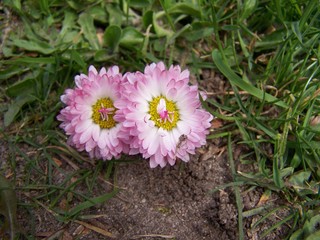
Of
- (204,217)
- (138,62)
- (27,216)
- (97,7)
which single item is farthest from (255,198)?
(97,7)

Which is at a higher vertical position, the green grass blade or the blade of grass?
the green grass blade

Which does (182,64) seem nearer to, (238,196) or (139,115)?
(139,115)

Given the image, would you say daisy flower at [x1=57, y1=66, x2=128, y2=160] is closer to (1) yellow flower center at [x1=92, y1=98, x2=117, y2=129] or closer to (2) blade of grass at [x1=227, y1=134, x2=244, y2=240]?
(1) yellow flower center at [x1=92, y1=98, x2=117, y2=129]

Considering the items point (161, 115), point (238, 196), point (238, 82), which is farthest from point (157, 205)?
point (238, 82)

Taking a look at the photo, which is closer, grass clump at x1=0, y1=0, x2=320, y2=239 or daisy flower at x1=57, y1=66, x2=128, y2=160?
daisy flower at x1=57, y1=66, x2=128, y2=160

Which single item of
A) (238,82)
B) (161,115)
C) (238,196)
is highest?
(161,115)

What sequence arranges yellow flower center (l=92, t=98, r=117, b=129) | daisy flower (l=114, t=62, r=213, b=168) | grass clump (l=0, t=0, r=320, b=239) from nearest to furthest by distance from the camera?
daisy flower (l=114, t=62, r=213, b=168) < yellow flower center (l=92, t=98, r=117, b=129) < grass clump (l=0, t=0, r=320, b=239)

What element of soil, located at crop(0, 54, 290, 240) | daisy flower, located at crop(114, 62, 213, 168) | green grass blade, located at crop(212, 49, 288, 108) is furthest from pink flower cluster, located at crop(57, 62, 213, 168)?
green grass blade, located at crop(212, 49, 288, 108)

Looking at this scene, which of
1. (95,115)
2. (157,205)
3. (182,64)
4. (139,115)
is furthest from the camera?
(182,64)
